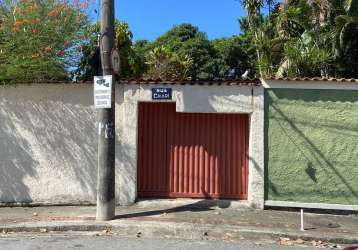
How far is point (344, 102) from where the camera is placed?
10867mm

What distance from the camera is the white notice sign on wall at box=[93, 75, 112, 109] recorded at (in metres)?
9.76

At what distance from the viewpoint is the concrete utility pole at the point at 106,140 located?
Answer: 974cm

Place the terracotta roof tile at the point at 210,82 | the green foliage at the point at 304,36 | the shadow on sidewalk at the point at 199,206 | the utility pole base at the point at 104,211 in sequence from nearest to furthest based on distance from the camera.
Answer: the utility pole base at the point at 104,211, the shadow on sidewalk at the point at 199,206, the terracotta roof tile at the point at 210,82, the green foliage at the point at 304,36

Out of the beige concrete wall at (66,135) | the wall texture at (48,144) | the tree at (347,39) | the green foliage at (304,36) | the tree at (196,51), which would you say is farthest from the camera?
the tree at (196,51)

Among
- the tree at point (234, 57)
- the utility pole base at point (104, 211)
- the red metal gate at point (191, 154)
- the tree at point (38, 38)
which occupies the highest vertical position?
the tree at point (234, 57)

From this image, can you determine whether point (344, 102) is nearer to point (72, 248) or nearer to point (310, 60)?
point (310, 60)

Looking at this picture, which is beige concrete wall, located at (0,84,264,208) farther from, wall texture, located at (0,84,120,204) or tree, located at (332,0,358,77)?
tree, located at (332,0,358,77)

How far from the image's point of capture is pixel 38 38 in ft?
36.7

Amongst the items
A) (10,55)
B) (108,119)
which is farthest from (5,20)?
(108,119)

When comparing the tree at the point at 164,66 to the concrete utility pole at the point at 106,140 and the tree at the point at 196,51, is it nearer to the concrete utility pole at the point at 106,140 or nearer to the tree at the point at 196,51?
the concrete utility pole at the point at 106,140

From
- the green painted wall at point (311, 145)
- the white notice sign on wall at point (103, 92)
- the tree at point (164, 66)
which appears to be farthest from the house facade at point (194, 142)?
the tree at point (164, 66)

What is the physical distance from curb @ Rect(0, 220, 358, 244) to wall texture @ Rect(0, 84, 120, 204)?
189 cm

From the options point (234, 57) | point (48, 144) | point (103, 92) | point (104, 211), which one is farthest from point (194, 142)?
point (234, 57)

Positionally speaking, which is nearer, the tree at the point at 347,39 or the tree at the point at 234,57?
the tree at the point at 347,39
